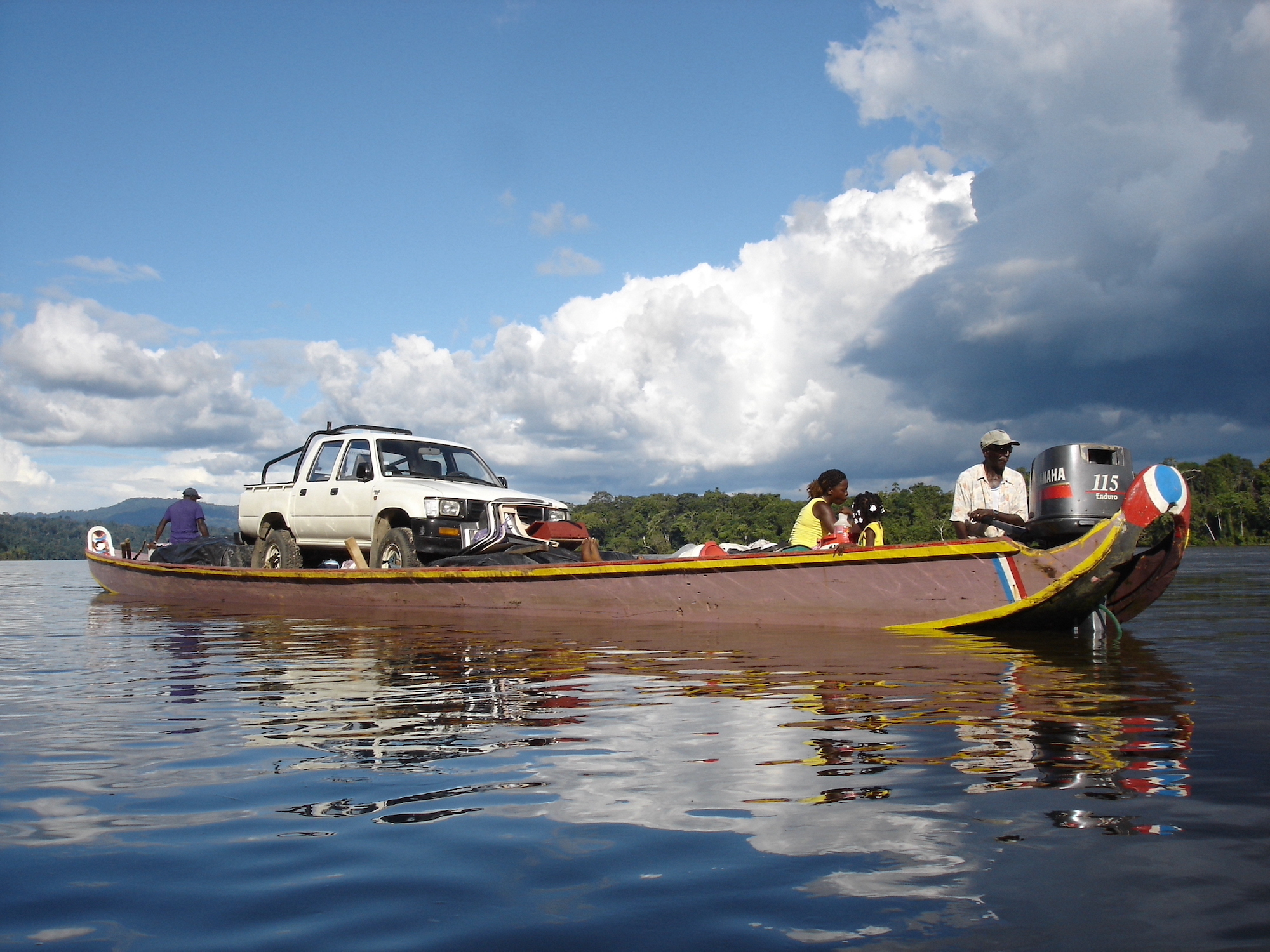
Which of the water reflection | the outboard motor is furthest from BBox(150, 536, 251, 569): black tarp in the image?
the outboard motor

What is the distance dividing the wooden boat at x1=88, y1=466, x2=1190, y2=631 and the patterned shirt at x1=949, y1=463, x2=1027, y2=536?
1003mm

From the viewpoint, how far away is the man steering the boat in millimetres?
7691

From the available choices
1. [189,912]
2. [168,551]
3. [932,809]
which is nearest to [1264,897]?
[932,809]

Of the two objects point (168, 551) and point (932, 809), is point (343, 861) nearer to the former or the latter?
point (932, 809)

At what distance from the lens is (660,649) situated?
6.70m

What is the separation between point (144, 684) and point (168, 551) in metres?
10.2

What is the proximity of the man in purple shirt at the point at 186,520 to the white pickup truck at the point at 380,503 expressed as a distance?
2.04m

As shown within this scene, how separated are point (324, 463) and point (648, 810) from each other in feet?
33.4

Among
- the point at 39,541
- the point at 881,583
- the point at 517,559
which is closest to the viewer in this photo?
the point at 881,583

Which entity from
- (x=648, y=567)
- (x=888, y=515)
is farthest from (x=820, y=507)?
(x=888, y=515)

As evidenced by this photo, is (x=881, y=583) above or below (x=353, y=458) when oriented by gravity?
below

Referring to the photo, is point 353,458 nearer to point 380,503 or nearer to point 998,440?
point 380,503

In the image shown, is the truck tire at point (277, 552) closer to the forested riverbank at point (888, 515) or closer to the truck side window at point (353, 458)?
the truck side window at point (353, 458)

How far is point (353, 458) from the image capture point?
37.9 ft
